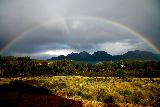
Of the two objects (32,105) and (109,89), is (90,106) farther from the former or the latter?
(109,89)

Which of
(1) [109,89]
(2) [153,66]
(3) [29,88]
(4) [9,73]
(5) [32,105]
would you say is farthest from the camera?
(2) [153,66]

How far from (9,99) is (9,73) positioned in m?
107

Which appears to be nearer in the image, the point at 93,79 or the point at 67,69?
the point at 93,79

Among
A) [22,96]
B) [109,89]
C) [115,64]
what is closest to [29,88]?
[22,96]

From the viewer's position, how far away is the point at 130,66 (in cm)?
17600

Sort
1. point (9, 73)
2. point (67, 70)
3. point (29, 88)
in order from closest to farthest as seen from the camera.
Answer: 1. point (29, 88)
2. point (9, 73)
3. point (67, 70)

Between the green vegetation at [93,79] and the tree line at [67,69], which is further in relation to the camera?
the tree line at [67,69]

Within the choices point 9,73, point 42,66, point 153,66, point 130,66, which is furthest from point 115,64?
→ point 9,73

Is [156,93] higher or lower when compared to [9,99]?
lower

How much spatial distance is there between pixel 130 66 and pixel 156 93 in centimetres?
10715

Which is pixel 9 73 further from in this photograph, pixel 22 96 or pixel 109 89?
pixel 22 96

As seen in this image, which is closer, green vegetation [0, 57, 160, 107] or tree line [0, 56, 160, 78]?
green vegetation [0, 57, 160, 107]

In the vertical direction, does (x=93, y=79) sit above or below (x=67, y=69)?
below

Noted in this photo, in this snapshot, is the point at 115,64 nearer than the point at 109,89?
No
